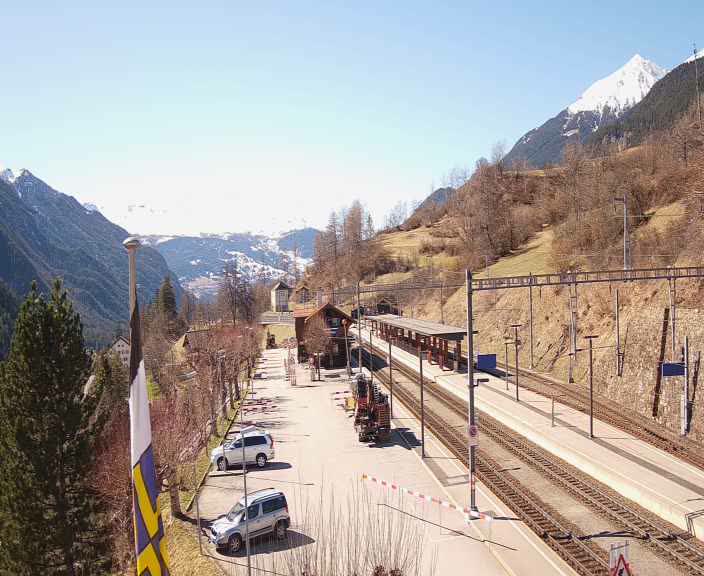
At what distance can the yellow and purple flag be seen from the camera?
711 centimetres

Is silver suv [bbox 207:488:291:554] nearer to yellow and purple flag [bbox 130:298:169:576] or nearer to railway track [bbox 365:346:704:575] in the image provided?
railway track [bbox 365:346:704:575]

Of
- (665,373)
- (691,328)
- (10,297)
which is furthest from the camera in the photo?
(10,297)

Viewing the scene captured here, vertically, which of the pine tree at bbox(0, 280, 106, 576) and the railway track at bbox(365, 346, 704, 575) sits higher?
the pine tree at bbox(0, 280, 106, 576)

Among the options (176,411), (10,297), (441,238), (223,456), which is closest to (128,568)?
(176,411)

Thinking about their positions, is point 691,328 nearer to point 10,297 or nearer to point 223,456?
point 223,456

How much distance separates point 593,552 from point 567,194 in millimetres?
76310

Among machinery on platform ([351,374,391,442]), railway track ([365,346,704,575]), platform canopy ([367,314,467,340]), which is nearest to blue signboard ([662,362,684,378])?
railway track ([365,346,704,575])

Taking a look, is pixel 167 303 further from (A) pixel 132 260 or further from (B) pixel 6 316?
(A) pixel 132 260

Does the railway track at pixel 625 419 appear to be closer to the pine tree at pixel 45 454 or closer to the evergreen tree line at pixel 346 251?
the pine tree at pixel 45 454

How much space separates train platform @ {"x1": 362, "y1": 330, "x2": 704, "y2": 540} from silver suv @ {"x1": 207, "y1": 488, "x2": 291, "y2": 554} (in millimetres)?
11590

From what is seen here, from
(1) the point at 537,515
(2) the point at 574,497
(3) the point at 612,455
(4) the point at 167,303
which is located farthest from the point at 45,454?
(4) the point at 167,303

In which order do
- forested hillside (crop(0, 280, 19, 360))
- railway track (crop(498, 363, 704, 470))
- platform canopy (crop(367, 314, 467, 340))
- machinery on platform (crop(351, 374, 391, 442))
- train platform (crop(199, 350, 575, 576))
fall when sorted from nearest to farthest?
train platform (crop(199, 350, 575, 576)) → railway track (crop(498, 363, 704, 470)) → machinery on platform (crop(351, 374, 391, 442)) → platform canopy (crop(367, 314, 467, 340)) → forested hillside (crop(0, 280, 19, 360))

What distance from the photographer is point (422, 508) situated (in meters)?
19.1

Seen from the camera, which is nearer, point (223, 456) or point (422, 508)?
point (422, 508)
